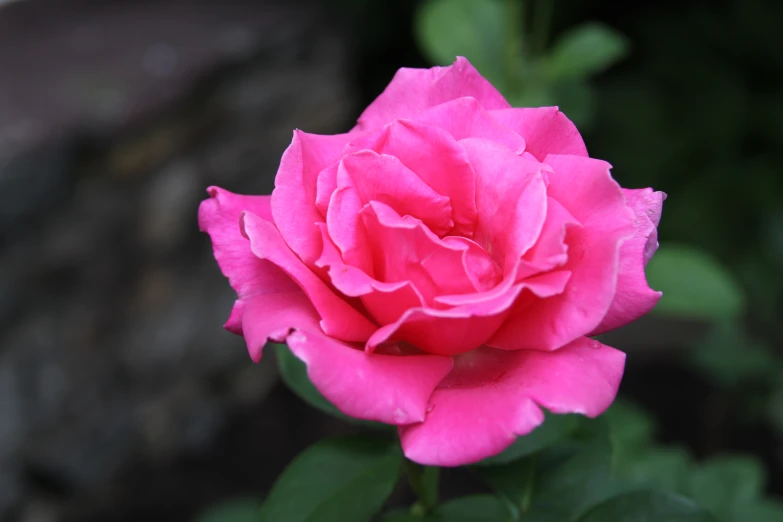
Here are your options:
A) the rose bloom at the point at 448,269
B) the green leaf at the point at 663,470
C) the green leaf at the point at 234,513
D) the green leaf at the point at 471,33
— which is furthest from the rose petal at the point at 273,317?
the green leaf at the point at 471,33

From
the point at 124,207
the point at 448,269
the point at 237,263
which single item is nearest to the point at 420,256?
the point at 448,269

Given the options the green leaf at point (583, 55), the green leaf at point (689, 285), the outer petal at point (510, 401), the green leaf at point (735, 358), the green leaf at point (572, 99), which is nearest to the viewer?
the outer petal at point (510, 401)

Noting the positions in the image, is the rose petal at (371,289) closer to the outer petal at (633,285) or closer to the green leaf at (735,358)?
the outer petal at (633,285)

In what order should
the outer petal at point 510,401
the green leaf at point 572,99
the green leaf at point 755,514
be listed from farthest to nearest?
1. the green leaf at point 572,99
2. the green leaf at point 755,514
3. the outer petal at point 510,401

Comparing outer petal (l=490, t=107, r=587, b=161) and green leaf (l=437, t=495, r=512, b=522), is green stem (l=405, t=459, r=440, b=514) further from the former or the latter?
outer petal (l=490, t=107, r=587, b=161)

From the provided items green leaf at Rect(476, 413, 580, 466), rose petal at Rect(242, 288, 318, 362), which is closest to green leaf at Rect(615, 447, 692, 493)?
green leaf at Rect(476, 413, 580, 466)

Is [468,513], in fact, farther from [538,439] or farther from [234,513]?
[234,513]
